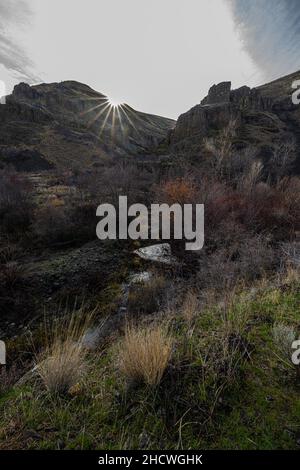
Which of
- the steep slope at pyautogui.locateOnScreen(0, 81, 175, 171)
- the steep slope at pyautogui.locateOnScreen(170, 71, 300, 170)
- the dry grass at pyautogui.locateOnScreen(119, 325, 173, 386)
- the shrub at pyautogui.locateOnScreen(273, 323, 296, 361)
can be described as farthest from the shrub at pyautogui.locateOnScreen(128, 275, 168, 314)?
the steep slope at pyautogui.locateOnScreen(0, 81, 175, 171)

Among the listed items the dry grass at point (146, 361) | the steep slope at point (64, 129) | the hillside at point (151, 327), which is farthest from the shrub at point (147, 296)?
the steep slope at point (64, 129)

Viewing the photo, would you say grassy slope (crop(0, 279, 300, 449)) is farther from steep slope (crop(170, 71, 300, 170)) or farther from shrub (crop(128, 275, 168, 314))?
steep slope (crop(170, 71, 300, 170))

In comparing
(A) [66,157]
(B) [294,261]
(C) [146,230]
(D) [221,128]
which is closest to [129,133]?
(A) [66,157]

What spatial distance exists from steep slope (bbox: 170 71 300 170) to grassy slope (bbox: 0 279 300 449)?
28.0 m

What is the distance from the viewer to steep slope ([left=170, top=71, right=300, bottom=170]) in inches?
1214

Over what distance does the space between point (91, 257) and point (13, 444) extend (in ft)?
21.2

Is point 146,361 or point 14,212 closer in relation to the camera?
point 146,361

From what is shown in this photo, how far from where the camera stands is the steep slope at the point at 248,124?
101 feet

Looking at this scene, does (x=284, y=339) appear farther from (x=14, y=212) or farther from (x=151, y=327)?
(x=14, y=212)

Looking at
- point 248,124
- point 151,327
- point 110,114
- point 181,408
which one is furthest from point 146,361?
point 110,114

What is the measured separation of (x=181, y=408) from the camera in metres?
1.80

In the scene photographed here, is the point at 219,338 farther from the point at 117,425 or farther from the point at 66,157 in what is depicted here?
the point at 66,157

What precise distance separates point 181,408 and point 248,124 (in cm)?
4403

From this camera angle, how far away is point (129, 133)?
75.4 m
